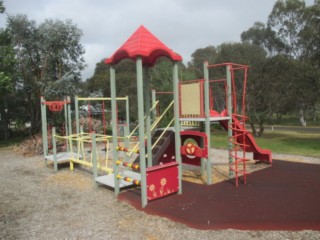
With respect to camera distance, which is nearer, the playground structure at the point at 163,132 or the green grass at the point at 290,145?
the playground structure at the point at 163,132

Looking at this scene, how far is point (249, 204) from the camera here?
5469 mm

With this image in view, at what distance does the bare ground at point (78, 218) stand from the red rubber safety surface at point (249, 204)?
21 cm

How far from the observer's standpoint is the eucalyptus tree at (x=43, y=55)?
696 inches

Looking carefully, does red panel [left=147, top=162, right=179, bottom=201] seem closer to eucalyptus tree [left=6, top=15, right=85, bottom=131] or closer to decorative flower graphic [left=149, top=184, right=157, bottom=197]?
decorative flower graphic [left=149, top=184, right=157, bottom=197]

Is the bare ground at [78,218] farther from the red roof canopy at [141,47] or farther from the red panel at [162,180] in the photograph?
the red roof canopy at [141,47]

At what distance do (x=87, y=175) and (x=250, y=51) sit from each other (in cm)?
1887

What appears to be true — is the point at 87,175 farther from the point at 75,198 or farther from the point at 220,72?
the point at 220,72

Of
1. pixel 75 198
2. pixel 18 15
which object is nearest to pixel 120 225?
pixel 75 198

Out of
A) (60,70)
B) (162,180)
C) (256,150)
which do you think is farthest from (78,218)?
(60,70)

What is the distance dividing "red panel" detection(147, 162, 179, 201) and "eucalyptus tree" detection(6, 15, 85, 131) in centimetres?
1310

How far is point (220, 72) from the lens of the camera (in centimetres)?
2750

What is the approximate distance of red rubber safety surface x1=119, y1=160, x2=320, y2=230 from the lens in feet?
15.1

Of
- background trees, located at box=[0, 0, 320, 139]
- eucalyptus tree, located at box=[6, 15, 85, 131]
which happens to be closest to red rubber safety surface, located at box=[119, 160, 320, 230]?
background trees, located at box=[0, 0, 320, 139]

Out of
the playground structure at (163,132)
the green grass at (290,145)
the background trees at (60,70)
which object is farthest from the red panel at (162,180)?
the background trees at (60,70)
